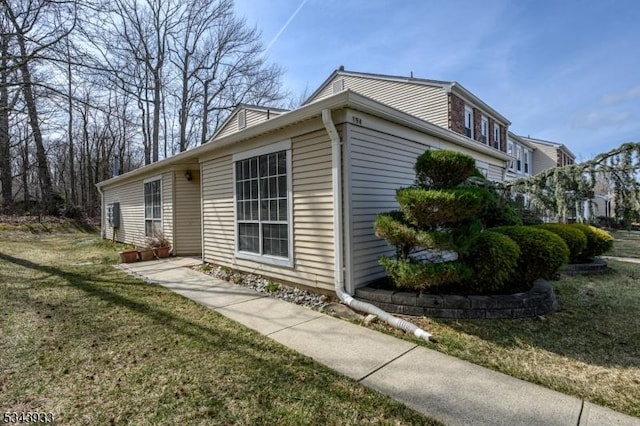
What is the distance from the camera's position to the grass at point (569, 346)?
106 inches

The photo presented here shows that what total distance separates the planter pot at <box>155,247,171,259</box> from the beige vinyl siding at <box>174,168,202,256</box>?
21 cm

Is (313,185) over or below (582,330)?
over

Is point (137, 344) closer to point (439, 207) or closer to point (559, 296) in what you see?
point (439, 207)

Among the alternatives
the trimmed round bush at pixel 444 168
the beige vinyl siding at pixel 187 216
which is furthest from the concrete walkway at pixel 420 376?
the beige vinyl siding at pixel 187 216

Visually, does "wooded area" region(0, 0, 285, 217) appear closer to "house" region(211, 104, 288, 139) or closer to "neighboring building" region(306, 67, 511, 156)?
"house" region(211, 104, 288, 139)

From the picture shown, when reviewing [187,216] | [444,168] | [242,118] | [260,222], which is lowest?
[260,222]

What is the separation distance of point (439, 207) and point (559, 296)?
295 centimetres

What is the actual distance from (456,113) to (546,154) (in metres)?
15.3

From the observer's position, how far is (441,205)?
412 cm

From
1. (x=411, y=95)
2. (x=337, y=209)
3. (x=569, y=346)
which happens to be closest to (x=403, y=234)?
(x=337, y=209)

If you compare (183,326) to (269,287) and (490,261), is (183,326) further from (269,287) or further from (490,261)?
(490,261)

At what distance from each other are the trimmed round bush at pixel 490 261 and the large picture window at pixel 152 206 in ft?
29.5

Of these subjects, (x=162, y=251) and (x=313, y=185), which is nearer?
(x=313, y=185)

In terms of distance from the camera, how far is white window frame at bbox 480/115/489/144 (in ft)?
49.1
